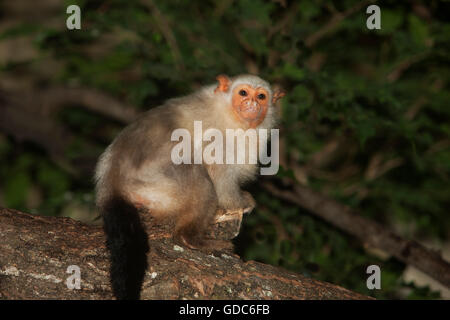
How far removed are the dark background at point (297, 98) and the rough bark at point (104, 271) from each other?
2.79 ft

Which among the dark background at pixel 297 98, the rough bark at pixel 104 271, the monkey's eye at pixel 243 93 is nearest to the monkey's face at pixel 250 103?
the monkey's eye at pixel 243 93

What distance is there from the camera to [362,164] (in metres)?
6.20

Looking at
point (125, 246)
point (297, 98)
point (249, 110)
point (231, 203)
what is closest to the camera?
point (125, 246)

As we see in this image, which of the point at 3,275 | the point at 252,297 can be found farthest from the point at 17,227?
the point at 252,297

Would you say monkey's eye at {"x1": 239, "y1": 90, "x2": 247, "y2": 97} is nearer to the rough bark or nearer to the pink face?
the pink face

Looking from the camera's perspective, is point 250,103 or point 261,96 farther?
point 261,96

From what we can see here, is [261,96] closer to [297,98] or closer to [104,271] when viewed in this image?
[297,98]

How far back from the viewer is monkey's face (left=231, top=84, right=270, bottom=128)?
3736mm

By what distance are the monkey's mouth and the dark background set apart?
526mm

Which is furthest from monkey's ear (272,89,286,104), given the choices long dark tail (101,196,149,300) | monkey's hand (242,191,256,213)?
long dark tail (101,196,149,300)

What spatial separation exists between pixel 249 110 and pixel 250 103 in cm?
6

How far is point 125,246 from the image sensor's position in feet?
9.04

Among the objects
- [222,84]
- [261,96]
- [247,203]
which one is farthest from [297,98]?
[247,203]
